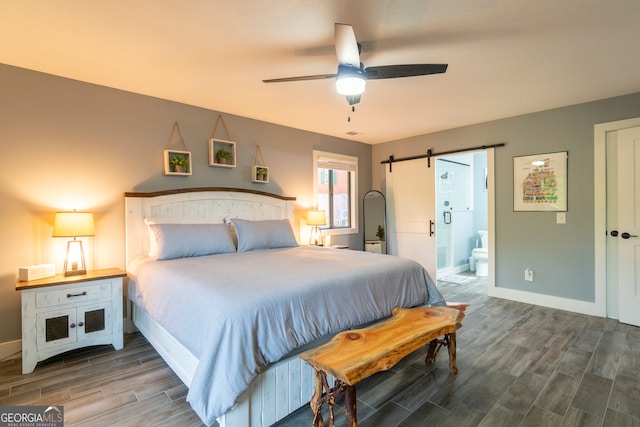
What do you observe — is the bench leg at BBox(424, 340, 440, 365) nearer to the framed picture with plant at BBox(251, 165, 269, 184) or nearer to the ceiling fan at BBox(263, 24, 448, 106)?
the ceiling fan at BBox(263, 24, 448, 106)

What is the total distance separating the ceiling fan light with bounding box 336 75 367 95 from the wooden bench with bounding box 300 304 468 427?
5.30ft

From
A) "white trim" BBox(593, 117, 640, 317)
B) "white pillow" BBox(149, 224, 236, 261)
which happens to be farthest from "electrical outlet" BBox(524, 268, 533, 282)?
"white pillow" BBox(149, 224, 236, 261)

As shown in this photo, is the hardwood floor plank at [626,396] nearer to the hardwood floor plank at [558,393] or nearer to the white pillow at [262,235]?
the hardwood floor plank at [558,393]

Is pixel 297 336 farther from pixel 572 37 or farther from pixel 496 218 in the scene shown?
pixel 496 218

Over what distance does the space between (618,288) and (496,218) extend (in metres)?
1.42

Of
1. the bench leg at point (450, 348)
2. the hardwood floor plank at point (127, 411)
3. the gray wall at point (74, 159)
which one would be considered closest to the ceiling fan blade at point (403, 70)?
the bench leg at point (450, 348)

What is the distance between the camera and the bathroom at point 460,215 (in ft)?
18.5

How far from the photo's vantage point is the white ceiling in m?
1.85

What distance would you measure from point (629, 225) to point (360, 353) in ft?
11.5

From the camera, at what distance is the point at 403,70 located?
2078mm

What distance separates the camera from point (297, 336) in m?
1.74

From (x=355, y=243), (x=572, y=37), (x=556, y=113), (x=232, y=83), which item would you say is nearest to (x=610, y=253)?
(x=556, y=113)

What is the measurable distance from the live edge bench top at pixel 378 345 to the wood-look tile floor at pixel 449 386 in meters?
0.43

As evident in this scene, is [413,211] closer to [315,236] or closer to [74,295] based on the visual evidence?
[315,236]
